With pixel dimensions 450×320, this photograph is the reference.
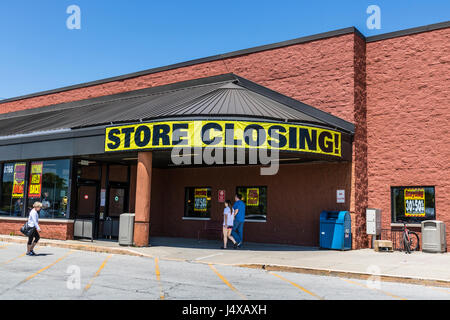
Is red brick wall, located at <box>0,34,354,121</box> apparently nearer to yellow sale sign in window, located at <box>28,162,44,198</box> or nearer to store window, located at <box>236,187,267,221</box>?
store window, located at <box>236,187,267,221</box>

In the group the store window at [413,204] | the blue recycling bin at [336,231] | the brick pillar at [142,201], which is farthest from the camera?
the store window at [413,204]

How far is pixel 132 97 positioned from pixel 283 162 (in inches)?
305

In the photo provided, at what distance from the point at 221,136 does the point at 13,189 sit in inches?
436

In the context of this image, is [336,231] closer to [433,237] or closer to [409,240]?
[409,240]

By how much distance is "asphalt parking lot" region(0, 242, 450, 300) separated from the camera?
7.78 metres

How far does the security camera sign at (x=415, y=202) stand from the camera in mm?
17094

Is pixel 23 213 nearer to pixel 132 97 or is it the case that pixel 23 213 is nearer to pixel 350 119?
pixel 132 97

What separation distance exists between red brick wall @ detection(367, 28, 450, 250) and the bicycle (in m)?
0.98

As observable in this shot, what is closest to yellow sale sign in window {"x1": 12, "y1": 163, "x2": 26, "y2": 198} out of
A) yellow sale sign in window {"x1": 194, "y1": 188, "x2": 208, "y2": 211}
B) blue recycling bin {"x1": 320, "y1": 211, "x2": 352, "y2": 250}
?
yellow sale sign in window {"x1": 194, "y1": 188, "x2": 208, "y2": 211}

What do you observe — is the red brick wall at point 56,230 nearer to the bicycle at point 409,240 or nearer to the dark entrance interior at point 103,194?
the dark entrance interior at point 103,194

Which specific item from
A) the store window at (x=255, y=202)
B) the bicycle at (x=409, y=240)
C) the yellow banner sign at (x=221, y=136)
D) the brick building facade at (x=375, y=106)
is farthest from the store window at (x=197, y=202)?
the bicycle at (x=409, y=240)

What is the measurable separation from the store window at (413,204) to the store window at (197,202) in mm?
7844
